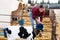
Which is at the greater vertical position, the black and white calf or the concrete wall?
the concrete wall

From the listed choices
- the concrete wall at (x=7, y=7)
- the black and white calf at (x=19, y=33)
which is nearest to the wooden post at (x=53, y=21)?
the black and white calf at (x=19, y=33)

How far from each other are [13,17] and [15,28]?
0.41ft

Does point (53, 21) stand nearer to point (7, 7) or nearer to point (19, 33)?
point (19, 33)

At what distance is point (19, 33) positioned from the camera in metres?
1.81

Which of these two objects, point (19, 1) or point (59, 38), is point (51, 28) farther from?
point (19, 1)

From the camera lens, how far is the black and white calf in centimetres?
180

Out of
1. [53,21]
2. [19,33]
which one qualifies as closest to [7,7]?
[19,33]

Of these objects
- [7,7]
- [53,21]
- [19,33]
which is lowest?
[19,33]

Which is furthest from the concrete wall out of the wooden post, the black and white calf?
the wooden post

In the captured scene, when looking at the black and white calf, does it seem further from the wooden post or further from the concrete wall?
the wooden post

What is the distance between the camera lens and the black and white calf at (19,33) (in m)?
1.80

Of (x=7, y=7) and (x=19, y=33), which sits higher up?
(x=7, y=7)

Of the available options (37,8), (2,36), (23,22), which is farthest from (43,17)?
(2,36)

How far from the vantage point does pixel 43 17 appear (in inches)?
70.1
